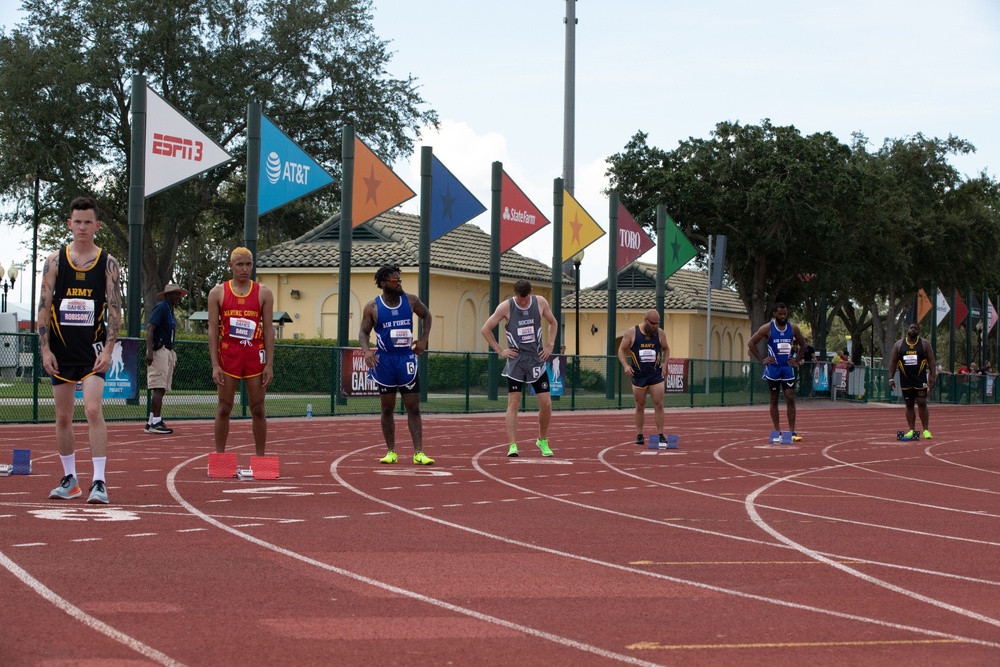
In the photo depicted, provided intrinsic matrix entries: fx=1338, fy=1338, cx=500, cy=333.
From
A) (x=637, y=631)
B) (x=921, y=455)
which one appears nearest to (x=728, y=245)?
(x=921, y=455)

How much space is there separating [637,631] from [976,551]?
3.55 m

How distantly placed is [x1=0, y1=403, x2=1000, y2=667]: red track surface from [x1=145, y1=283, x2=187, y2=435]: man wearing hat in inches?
159

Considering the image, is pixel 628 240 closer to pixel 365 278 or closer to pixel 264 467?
pixel 365 278

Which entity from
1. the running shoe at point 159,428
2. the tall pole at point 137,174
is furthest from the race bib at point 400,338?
the tall pole at point 137,174

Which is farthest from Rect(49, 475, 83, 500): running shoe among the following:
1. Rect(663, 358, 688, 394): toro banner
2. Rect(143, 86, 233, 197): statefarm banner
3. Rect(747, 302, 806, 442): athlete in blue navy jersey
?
Rect(663, 358, 688, 394): toro banner

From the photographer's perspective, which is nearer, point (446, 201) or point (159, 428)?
point (159, 428)

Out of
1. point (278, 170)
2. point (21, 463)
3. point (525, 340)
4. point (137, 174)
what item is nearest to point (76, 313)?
point (21, 463)

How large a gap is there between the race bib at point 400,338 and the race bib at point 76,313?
4.36 m

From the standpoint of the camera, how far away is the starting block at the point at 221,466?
38.1 feet

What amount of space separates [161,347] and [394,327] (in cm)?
570

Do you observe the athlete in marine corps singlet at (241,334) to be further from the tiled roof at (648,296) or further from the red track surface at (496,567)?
the tiled roof at (648,296)

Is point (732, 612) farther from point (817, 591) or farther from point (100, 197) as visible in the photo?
point (100, 197)

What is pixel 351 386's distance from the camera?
2444 cm

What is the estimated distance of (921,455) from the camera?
58.4 ft
